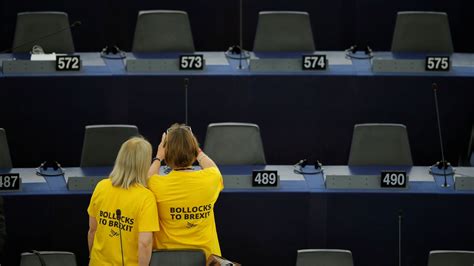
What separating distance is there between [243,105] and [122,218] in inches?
98.7

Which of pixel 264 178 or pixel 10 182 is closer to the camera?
pixel 10 182

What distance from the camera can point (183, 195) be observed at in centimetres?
564

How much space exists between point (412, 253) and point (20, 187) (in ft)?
7.33

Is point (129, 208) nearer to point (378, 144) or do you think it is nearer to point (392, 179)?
point (392, 179)

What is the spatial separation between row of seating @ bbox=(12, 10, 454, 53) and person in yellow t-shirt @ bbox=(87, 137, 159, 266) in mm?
2764

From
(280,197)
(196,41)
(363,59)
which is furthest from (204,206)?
(196,41)

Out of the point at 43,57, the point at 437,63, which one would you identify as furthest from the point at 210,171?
the point at 437,63

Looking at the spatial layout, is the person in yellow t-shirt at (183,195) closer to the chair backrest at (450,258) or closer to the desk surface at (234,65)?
the chair backrest at (450,258)

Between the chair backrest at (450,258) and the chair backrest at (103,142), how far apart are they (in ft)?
6.16

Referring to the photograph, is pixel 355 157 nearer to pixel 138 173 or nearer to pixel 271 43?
pixel 271 43

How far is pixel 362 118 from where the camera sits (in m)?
7.98

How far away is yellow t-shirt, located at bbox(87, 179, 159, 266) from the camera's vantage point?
5.51 m

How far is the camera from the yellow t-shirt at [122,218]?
5512mm

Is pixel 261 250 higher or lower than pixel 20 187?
lower
